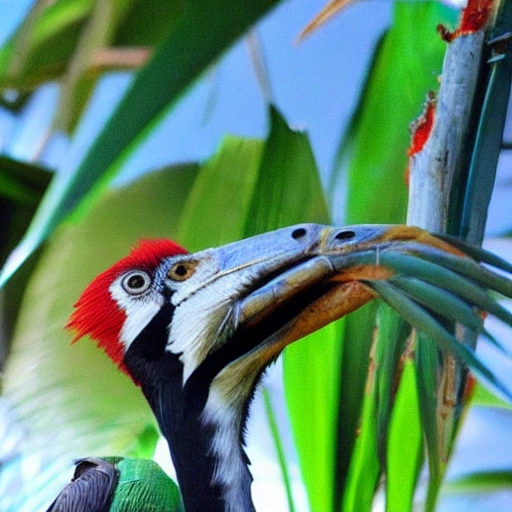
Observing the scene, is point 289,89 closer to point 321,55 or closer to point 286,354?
point 321,55

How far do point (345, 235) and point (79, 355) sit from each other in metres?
0.60

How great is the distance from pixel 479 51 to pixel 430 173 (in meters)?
0.26

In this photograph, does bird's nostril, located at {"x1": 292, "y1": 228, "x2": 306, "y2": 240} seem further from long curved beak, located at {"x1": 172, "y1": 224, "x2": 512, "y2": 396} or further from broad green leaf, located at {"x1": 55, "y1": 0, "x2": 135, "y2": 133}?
broad green leaf, located at {"x1": 55, "y1": 0, "x2": 135, "y2": 133}

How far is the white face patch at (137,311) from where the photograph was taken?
1.36 m

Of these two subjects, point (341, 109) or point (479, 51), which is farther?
point (341, 109)

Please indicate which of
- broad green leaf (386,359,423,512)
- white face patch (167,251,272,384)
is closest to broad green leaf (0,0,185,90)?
white face patch (167,251,272,384)

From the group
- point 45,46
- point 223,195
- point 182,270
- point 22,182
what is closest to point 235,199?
point 223,195

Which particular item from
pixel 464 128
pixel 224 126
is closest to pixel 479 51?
pixel 464 128

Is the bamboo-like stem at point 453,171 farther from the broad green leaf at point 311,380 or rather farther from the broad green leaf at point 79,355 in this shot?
the broad green leaf at point 79,355

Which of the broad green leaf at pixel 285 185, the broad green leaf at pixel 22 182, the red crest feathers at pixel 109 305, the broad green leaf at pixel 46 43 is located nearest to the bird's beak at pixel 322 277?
the broad green leaf at pixel 285 185

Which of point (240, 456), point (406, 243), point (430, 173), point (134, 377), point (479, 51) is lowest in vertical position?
point (240, 456)

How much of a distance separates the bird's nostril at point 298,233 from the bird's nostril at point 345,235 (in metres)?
0.06

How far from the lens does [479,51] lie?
1.40m

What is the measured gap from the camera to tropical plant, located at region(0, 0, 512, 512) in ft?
4.27
